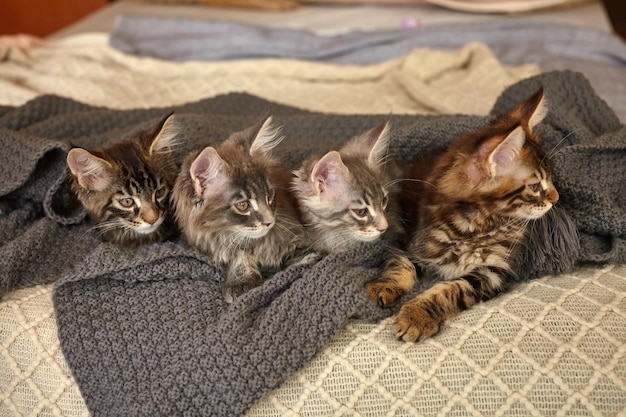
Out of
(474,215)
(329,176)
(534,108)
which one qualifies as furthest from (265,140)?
(534,108)

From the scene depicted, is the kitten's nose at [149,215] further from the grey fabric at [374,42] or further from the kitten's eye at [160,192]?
the grey fabric at [374,42]

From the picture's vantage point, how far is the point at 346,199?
1420mm

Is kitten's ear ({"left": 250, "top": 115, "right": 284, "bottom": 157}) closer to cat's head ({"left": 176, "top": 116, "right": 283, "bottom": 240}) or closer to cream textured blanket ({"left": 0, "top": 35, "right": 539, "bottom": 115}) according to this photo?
cat's head ({"left": 176, "top": 116, "right": 283, "bottom": 240})

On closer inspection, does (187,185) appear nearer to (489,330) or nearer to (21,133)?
(21,133)

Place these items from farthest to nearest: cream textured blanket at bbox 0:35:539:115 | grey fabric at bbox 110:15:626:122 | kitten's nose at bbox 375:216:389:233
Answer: grey fabric at bbox 110:15:626:122 < cream textured blanket at bbox 0:35:539:115 < kitten's nose at bbox 375:216:389:233

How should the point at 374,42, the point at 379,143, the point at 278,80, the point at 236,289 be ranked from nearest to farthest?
the point at 236,289
the point at 379,143
the point at 278,80
the point at 374,42

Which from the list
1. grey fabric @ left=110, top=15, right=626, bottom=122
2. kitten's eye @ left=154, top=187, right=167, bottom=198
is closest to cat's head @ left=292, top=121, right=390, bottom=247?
kitten's eye @ left=154, top=187, right=167, bottom=198

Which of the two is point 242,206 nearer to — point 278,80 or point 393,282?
point 393,282

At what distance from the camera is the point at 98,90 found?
90.9 inches

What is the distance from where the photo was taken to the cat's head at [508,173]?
130 centimetres

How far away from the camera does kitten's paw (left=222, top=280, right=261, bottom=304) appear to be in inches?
50.8

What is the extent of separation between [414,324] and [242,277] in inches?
17.3

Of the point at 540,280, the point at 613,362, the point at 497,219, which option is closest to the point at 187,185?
the point at 497,219

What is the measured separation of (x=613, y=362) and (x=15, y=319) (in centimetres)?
135
